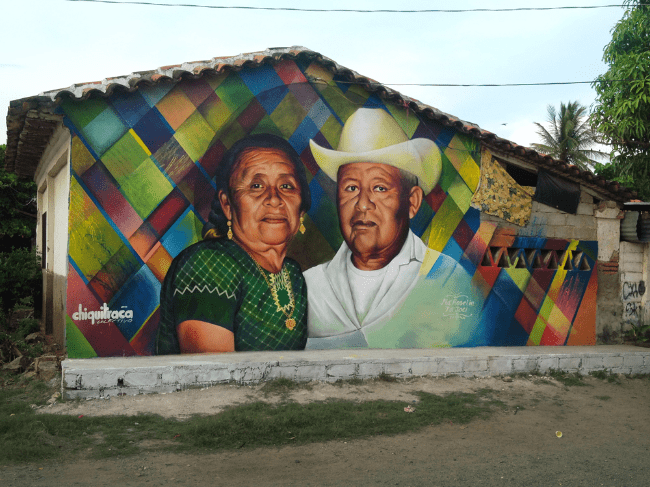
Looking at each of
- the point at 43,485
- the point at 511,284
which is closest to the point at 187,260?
the point at 43,485

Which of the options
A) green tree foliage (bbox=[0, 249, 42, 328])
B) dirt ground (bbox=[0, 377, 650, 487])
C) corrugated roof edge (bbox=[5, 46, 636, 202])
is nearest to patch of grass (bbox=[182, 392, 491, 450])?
dirt ground (bbox=[0, 377, 650, 487])

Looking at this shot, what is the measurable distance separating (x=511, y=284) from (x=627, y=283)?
2540 millimetres

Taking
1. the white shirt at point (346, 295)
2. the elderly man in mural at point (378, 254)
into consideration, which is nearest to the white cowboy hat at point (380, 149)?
the elderly man in mural at point (378, 254)

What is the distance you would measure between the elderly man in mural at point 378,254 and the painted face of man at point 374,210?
16 millimetres

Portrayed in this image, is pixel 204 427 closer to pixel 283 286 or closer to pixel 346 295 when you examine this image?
pixel 283 286

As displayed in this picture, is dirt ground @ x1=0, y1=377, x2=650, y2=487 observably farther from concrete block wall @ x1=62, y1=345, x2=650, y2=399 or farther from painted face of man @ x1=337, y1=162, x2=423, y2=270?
painted face of man @ x1=337, y1=162, x2=423, y2=270

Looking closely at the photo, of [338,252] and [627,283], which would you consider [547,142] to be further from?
[338,252]

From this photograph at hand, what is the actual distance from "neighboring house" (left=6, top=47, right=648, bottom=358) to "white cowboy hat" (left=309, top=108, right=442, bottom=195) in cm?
14

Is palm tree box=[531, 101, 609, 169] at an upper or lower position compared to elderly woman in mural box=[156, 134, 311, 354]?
upper

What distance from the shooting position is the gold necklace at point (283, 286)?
866 cm

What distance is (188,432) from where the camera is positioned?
582 cm

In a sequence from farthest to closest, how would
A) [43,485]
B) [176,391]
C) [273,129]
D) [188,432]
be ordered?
[273,129] → [176,391] → [188,432] → [43,485]

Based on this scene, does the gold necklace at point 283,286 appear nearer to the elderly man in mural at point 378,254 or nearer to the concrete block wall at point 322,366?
the elderly man in mural at point 378,254
